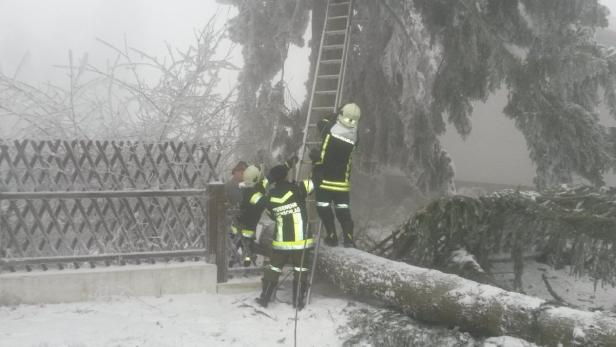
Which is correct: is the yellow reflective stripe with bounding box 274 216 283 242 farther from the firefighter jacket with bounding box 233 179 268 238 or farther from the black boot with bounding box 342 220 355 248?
the black boot with bounding box 342 220 355 248

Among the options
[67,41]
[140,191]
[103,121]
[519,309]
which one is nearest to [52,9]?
[67,41]

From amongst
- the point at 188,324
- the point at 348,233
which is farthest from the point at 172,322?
the point at 348,233

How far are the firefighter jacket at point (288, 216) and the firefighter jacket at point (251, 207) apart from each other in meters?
0.09

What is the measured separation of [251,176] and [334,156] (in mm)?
927

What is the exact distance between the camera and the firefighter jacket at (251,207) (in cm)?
550

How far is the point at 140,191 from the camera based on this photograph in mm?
5605

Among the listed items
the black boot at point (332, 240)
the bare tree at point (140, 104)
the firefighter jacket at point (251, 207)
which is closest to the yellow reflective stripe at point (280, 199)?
the firefighter jacket at point (251, 207)

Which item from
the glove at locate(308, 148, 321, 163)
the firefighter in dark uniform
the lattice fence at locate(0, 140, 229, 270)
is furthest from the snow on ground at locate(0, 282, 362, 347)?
the glove at locate(308, 148, 321, 163)

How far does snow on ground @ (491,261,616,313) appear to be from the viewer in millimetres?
5535

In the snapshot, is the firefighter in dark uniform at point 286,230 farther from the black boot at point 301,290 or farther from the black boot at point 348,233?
the black boot at point 348,233

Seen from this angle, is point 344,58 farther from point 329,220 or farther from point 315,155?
point 329,220

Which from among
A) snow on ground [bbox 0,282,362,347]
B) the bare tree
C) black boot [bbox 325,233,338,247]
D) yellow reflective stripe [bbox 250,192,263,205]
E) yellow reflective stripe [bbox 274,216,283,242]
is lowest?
snow on ground [bbox 0,282,362,347]

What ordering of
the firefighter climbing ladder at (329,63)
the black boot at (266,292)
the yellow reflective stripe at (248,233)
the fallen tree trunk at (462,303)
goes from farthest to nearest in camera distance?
the firefighter climbing ladder at (329,63)
the yellow reflective stripe at (248,233)
the black boot at (266,292)
the fallen tree trunk at (462,303)

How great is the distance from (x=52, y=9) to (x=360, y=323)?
3957 cm
